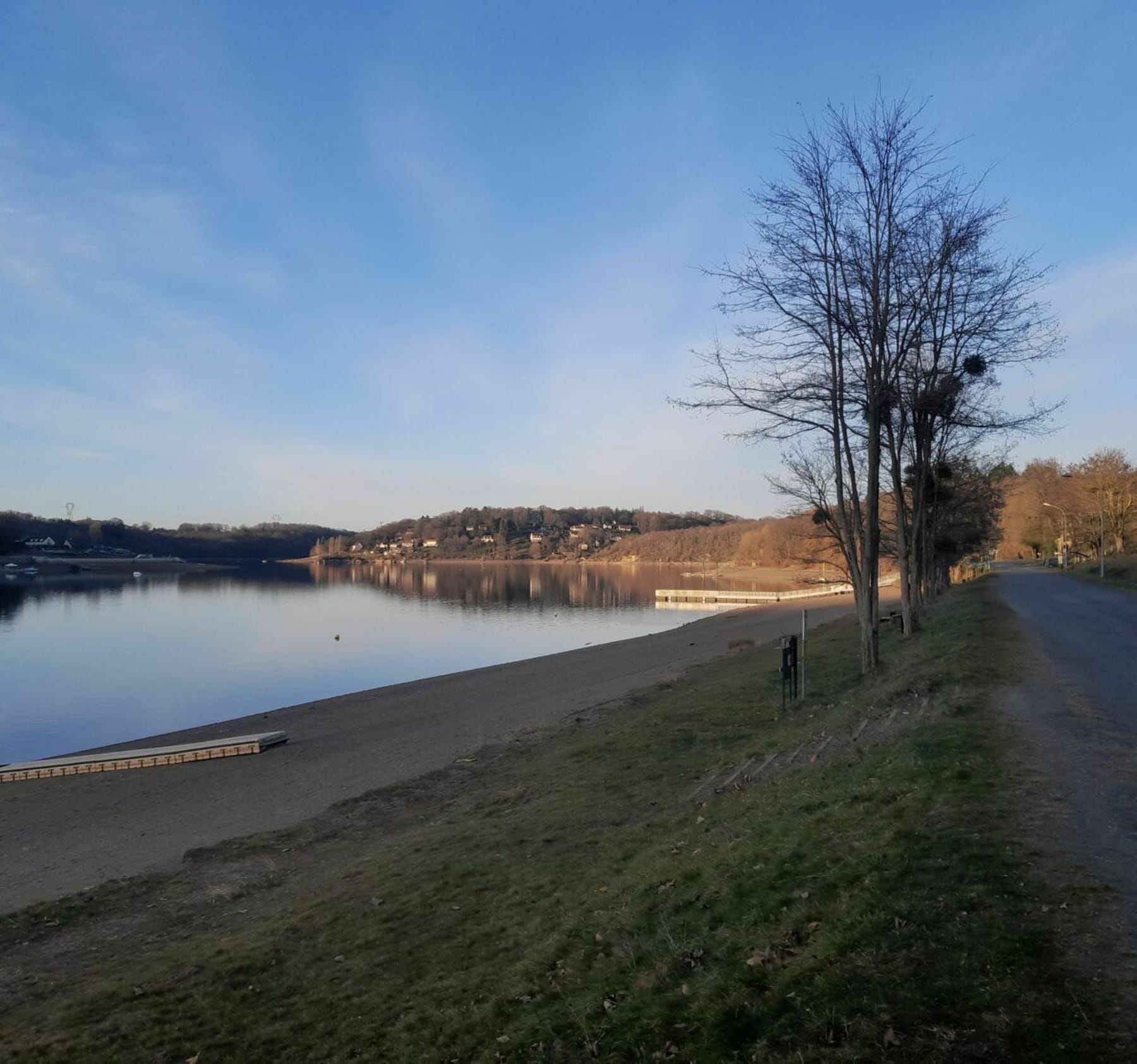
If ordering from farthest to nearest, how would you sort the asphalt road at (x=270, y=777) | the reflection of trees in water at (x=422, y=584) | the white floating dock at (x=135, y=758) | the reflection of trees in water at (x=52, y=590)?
the reflection of trees in water at (x=422, y=584)
the reflection of trees in water at (x=52, y=590)
the white floating dock at (x=135, y=758)
the asphalt road at (x=270, y=777)

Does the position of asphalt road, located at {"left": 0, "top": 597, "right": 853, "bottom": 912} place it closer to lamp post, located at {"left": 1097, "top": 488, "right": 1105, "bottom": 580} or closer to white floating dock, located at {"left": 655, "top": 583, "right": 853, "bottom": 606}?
lamp post, located at {"left": 1097, "top": 488, "right": 1105, "bottom": 580}

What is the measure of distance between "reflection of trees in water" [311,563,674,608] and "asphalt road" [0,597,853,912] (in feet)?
160

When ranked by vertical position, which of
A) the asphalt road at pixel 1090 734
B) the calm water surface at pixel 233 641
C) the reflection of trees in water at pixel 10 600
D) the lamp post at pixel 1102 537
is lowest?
the calm water surface at pixel 233 641

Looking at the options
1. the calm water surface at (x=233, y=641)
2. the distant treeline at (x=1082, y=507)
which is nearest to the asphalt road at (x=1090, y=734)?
the calm water surface at (x=233, y=641)

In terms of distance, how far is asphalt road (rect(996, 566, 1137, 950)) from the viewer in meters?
5.63

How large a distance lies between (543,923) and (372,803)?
774 cm

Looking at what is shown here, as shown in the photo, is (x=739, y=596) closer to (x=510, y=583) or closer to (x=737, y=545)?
(x=510, y=583)

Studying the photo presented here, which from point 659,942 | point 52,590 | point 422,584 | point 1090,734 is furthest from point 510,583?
point 659,942

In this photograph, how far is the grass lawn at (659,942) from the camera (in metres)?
4.14

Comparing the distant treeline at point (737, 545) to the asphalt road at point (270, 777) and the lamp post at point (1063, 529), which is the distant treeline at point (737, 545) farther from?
the asphalt road at point (270, 777)

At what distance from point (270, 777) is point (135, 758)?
395 centimetres

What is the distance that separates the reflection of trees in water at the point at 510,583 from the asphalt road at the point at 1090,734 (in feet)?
200

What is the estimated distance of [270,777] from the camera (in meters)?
17.8

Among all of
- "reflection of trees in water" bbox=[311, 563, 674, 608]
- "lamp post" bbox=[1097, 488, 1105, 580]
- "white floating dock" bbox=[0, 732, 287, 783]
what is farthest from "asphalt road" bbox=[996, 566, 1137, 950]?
"reflection of trees in water" bbox=[311, 563, 674, 608]
